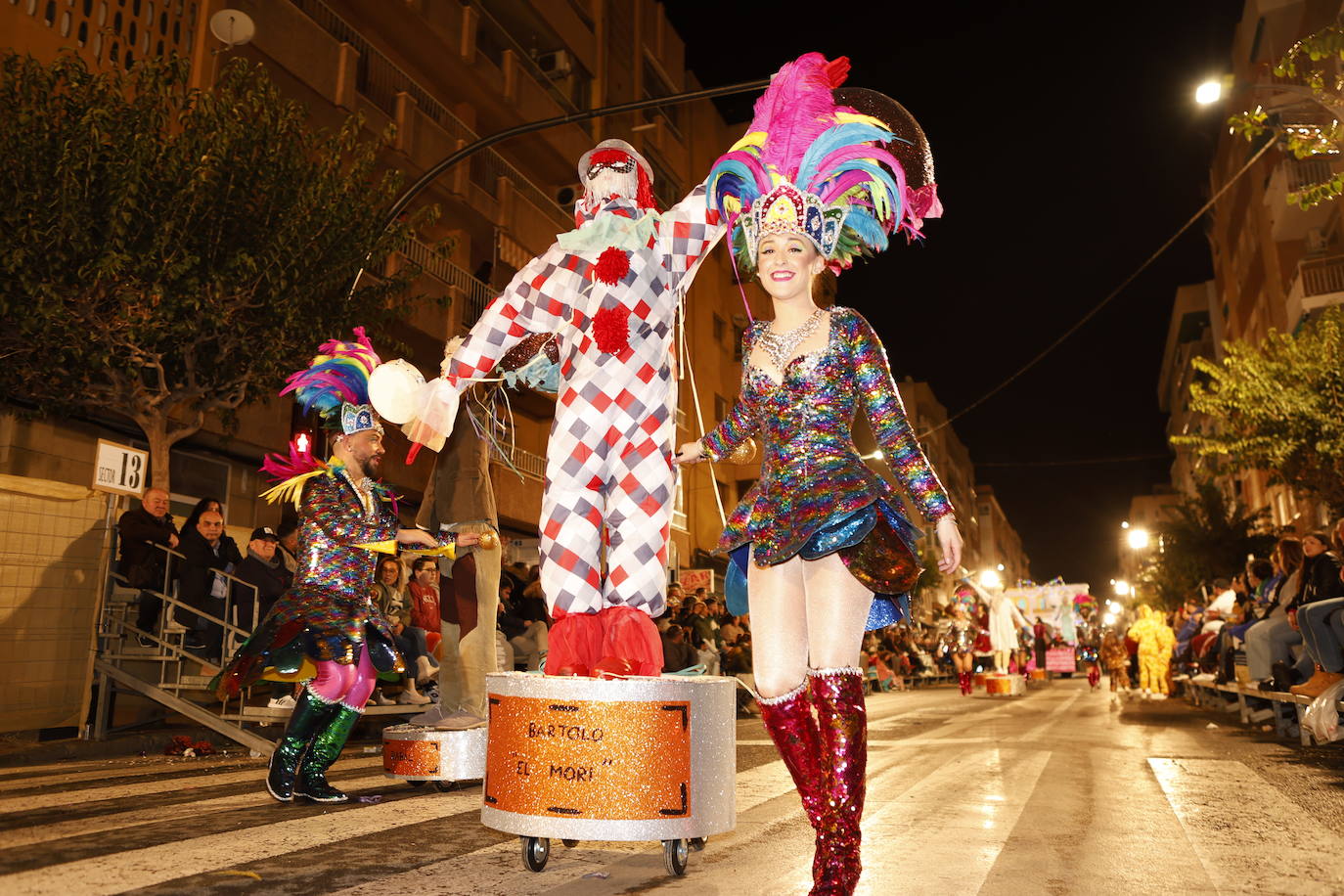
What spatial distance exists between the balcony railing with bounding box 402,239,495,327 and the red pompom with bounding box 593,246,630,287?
1515cm

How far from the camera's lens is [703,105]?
107ft

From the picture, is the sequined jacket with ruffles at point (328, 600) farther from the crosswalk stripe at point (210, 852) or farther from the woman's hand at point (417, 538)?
the crosswalk stripe at point (210, 852)

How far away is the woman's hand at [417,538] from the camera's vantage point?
4.72 metres

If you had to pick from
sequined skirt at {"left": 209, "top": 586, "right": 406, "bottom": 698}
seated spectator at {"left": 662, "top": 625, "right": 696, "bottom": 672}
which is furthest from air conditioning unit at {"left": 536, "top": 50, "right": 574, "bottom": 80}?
sequined skirt at {"left": 209, "top": 586, "right": 406, "bottom": 698}

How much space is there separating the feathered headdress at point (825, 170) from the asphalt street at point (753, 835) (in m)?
2.21

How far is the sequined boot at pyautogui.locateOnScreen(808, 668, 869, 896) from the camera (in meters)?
2.78

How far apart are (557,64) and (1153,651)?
767 inches

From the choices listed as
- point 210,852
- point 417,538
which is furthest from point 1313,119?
point 210,852

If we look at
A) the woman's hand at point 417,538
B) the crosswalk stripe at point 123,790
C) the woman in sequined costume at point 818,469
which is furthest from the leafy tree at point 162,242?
the woman in sequined costume at point 818,469

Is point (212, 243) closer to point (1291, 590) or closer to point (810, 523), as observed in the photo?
point (810, 523)

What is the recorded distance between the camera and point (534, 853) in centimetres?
334

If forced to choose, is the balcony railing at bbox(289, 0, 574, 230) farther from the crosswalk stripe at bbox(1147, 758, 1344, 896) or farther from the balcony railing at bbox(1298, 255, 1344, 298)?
the balcony railing at bbox(1298, 255, 1344, 298)

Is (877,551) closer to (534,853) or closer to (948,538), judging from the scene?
(948,538)

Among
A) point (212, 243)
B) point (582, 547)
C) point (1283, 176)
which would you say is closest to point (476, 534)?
point (582, 547)
